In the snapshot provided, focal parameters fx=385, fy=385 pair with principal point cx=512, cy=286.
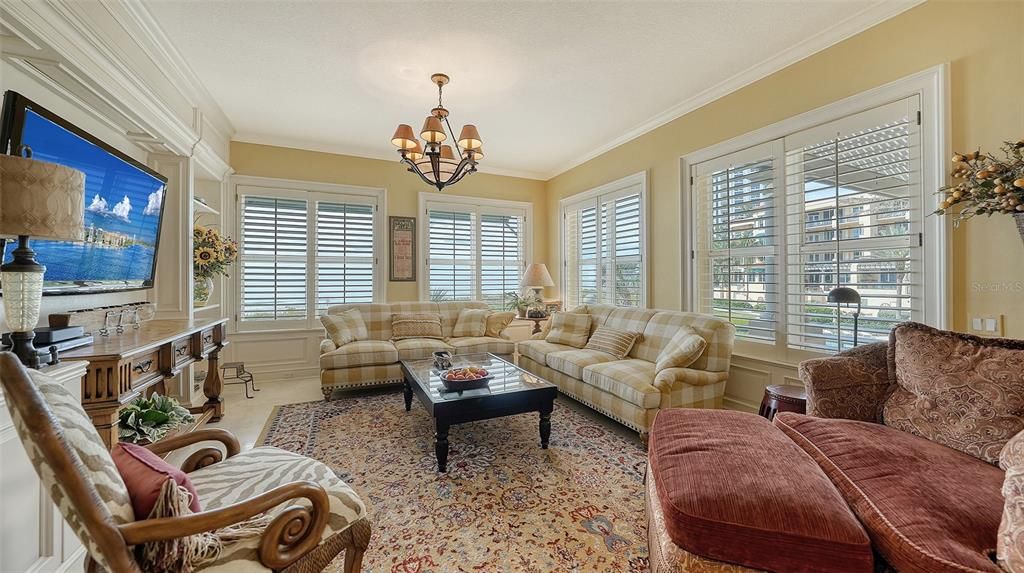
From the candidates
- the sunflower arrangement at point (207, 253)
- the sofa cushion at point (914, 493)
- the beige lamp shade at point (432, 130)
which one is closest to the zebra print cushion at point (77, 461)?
the sofa cushion at point (914, 493)

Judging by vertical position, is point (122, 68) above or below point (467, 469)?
above

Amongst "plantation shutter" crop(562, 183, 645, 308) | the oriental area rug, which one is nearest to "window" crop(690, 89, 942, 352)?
"plantation shutter" crop(562, 183, 645, 308)

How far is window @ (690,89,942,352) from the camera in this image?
2.36 metres

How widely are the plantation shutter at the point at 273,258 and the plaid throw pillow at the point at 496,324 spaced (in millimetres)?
2267

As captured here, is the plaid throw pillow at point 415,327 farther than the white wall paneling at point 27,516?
Yes

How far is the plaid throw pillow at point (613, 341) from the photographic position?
11.7 feet

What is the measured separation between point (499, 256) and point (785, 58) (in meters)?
3.91

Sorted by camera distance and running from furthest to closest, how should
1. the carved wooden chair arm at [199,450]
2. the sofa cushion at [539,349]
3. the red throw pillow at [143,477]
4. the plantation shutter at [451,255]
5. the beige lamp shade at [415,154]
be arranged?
the plantation shutter at [451,255] → the sofa cushion at [539,349] → the beige lamp shade at [415,154] → the carved wooden chair arm at [199,450] → the red throw pillow at [143,477]

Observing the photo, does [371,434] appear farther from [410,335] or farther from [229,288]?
[229,288]

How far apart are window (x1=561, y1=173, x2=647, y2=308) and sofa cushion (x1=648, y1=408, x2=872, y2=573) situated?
2.99 m

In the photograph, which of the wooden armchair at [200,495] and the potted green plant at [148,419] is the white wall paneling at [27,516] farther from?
the potted green plant at [148,419]

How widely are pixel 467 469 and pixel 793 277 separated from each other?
2749mm

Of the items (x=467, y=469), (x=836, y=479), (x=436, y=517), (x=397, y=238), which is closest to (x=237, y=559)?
(x=436, y=517)

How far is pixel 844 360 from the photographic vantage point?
195cm
